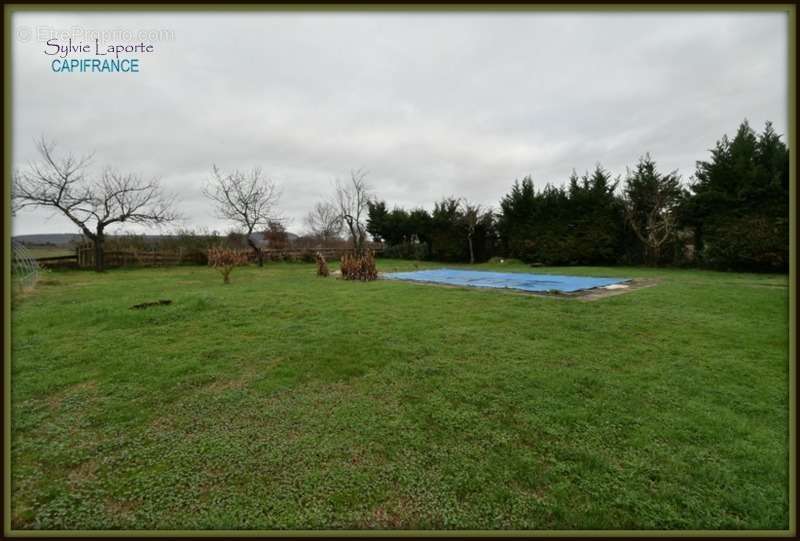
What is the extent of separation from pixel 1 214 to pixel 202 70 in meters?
3.27

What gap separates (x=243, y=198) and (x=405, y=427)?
1936cm

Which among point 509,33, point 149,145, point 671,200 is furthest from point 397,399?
point 671,200

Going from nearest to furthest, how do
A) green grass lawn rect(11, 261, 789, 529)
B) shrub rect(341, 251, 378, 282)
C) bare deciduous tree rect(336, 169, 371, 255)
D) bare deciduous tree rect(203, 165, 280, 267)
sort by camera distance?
green grass lawn rect(11, 261, 789, 529), shrub rect(341, 251, 378, 282), bare deciduous tree rect(203, 165, 280, 267), bare deciduous tree rect(336, 169, 371, 255)

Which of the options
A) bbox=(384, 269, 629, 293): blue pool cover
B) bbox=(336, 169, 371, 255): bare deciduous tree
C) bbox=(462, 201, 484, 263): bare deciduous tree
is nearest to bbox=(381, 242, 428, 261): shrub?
bbox=(336, 169, 371, 255): bare deciduous tree

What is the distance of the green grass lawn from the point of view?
1.48 meters

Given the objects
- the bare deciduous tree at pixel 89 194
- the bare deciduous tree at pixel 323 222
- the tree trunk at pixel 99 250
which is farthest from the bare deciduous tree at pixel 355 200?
the tree trunk at pixel 99 250

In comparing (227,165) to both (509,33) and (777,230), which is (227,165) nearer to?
(509,33)

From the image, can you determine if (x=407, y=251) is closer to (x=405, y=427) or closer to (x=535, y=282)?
(x=535, y=282)

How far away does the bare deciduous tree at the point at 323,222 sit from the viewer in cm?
2987

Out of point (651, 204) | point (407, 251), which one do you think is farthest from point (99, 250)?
point (651, 204)

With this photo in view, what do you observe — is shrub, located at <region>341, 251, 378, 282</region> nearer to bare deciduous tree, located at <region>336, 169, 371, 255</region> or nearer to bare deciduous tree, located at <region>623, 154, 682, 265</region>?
bare deciduous tree, located at <region>336, 169, 371, 255</region>

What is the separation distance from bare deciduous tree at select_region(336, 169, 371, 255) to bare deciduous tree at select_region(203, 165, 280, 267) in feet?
17.9

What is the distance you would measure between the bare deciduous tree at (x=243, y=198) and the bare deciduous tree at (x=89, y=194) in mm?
2528

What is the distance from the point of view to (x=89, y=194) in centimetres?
1497
